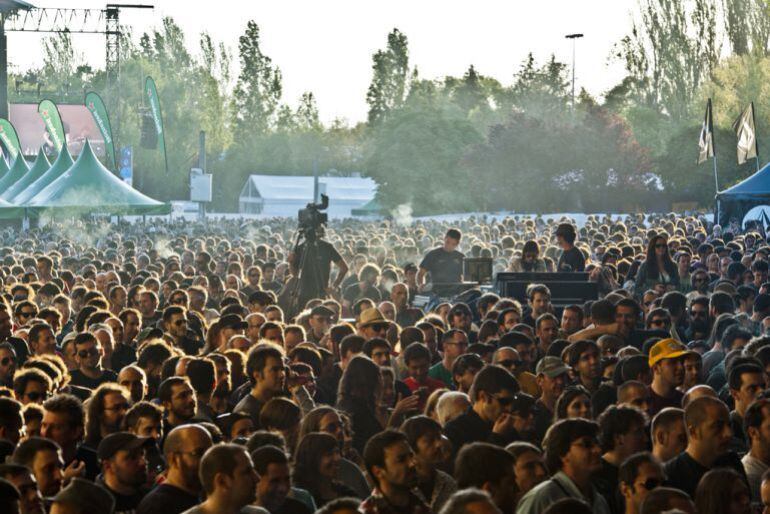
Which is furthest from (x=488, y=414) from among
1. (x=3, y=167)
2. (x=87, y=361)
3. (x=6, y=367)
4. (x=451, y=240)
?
(x=3, y=167)

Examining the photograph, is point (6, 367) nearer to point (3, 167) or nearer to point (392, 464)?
point (392, 464)

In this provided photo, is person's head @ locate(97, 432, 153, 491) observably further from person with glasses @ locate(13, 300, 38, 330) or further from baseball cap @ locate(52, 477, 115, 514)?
person with glasses @ locate(13, 300, 38, 330)

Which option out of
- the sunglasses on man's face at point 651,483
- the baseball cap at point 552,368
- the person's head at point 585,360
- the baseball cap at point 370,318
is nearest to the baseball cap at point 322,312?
the baseball cap at point 370,318

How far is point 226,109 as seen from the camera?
123m

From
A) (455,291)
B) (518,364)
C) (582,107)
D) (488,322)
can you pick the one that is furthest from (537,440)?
(582,107)

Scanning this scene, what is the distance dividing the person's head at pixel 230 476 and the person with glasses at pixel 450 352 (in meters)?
5.01

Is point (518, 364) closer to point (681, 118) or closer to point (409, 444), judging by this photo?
point (409, 444)

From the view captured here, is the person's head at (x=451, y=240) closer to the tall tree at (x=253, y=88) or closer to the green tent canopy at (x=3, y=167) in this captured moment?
the green tent canopy at (x=3, y=167)

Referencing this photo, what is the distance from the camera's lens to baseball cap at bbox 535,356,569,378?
31.5 ft

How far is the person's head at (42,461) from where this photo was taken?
261 inches

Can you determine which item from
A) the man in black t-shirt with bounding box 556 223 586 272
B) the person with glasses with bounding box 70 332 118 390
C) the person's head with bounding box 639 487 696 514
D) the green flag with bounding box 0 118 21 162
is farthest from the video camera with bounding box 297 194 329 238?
the green flag with bounding box 0 118 21 162

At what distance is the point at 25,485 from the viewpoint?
596cm

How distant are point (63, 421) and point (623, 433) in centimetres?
307

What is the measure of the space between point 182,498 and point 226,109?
118 metres
